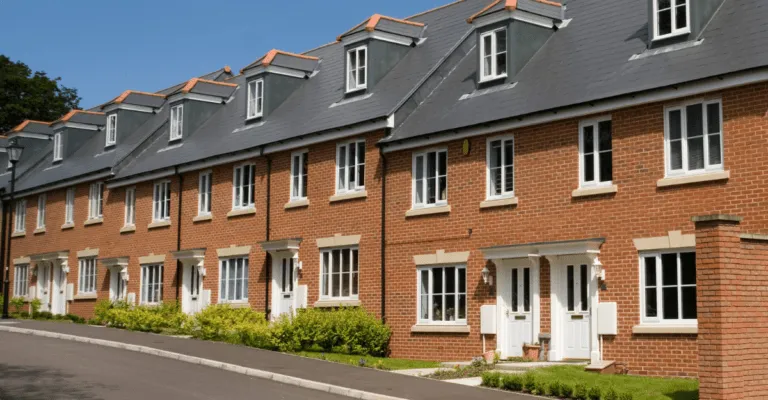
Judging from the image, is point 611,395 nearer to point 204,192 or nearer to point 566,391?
point 566,391

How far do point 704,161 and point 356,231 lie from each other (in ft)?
36.0

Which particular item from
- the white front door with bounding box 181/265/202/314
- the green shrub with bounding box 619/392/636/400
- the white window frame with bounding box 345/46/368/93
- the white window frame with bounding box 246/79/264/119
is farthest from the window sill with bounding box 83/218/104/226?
the green shrub with bounding box 619/392/636/400

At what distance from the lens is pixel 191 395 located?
1752 centimetres

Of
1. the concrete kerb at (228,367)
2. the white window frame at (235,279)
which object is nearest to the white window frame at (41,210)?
the concrete kerb at (228,367)

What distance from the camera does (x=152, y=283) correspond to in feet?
124

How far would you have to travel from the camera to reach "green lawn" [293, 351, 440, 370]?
2295cm

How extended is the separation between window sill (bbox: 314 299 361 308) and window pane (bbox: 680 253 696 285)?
1026cm

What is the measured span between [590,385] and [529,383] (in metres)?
1.14

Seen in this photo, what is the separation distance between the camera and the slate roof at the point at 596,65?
67.1 ft

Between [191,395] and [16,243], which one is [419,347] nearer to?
[191,395]

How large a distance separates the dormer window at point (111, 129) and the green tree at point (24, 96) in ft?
57.9

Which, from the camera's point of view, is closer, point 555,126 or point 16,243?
point 555,126

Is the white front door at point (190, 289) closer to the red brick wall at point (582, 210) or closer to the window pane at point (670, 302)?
the red brick wall at point (582, 210)

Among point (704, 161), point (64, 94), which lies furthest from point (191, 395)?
point (64, 94)
